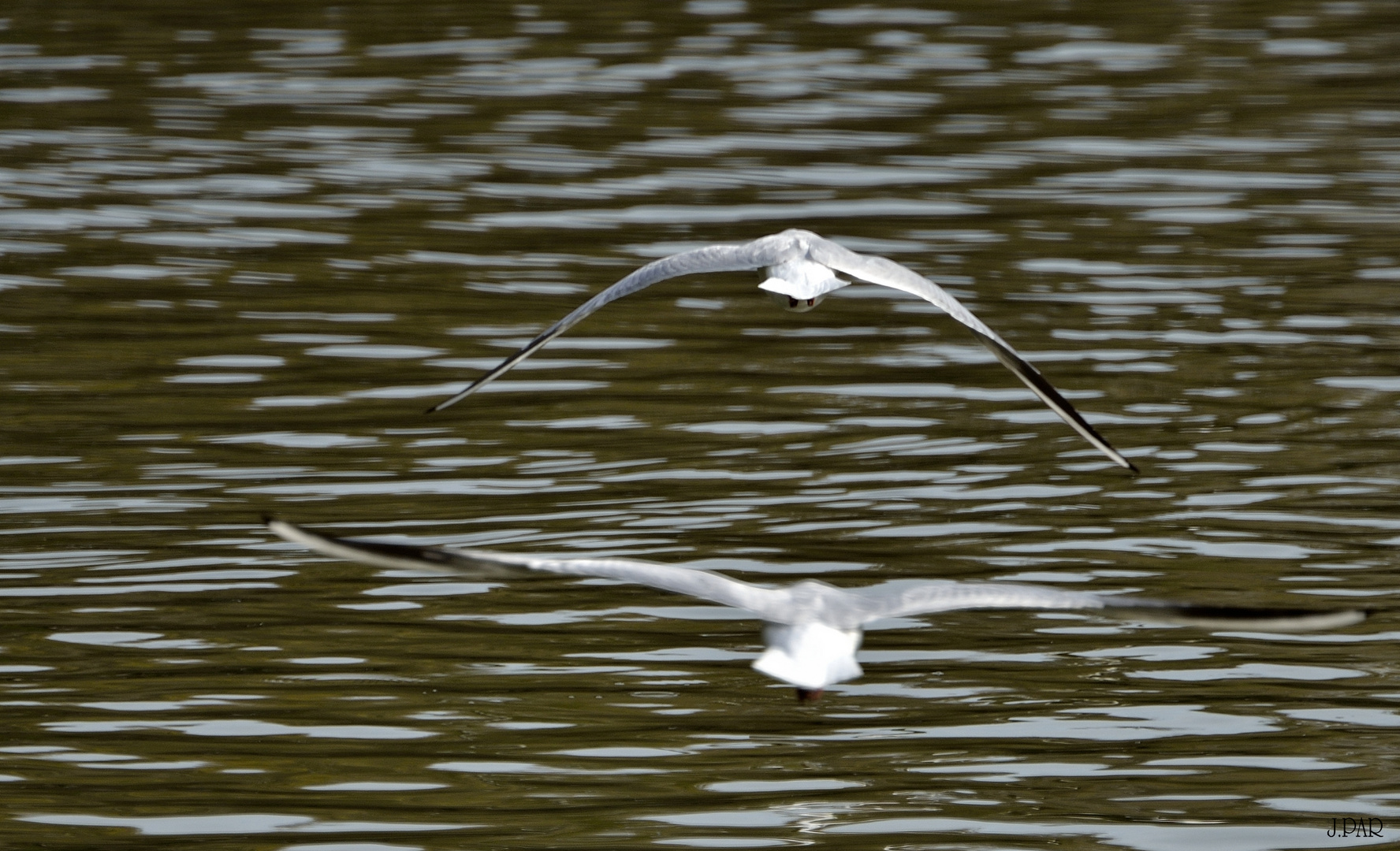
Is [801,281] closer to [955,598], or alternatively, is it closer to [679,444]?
[955,598]

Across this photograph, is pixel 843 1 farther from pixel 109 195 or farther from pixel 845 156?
pixel 109 195

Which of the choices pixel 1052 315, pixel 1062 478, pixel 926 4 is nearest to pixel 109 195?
pixel 1052 315

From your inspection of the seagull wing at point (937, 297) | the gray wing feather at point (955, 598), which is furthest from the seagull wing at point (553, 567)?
the seagull wing at point (937, 297)

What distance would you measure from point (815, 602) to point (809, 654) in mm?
305

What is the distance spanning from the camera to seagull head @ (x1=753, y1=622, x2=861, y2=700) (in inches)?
215

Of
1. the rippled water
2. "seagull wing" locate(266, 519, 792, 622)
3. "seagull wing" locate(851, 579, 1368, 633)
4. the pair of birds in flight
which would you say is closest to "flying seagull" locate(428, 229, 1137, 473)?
the rippled water

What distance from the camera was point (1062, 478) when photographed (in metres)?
10.6

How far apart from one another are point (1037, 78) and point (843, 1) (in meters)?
5.03

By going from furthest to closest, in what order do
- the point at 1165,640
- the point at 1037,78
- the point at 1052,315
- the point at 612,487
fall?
the point at 1037,78, the point at 1052,315, the point at 612,487, the point at 1165,640

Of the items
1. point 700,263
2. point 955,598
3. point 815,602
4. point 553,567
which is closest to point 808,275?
point 700,263

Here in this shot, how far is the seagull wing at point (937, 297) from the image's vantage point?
24.5 ft

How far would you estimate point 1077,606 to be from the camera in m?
5.36
